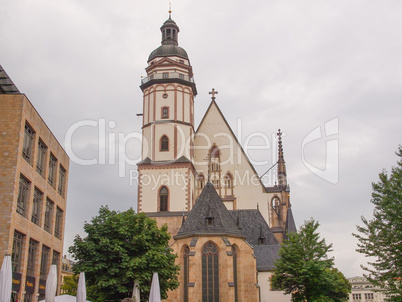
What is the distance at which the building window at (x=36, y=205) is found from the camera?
27948 mm

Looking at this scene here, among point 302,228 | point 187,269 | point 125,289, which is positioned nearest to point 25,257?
point 125,289

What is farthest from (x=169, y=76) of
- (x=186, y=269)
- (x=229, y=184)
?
(x=186, y=269)

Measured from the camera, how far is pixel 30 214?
26734mm

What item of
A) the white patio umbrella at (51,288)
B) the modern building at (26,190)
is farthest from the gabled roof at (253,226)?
the white patio umbrella at (51,288)

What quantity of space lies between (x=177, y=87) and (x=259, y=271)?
20615mm

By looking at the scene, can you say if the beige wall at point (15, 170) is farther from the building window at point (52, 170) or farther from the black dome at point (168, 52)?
the black dome at point (168, 52)

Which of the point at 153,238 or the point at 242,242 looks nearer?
the point at 153,238

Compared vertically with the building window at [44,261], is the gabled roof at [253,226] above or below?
above

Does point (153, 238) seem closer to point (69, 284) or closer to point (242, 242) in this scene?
point (242, 242)

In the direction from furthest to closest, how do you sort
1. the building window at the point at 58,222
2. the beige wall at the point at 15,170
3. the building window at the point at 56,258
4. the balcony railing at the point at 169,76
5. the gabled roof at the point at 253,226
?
the balcony railing at the point at 169,76
the gabled roof at the point at 253,226
the building window at the point at 58,222
the building window at the point at 56,258
the beige wall at the point at 15,170

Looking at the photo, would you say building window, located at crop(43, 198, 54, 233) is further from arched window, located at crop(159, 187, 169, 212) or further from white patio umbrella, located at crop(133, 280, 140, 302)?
arched window, located at crop(159, 187, 169, 212)

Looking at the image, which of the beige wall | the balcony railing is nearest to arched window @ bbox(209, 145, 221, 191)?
the balcony railing

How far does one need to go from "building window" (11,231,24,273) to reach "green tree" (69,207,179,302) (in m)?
5.68

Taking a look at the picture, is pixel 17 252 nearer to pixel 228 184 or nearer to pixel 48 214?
pixel 48 214
